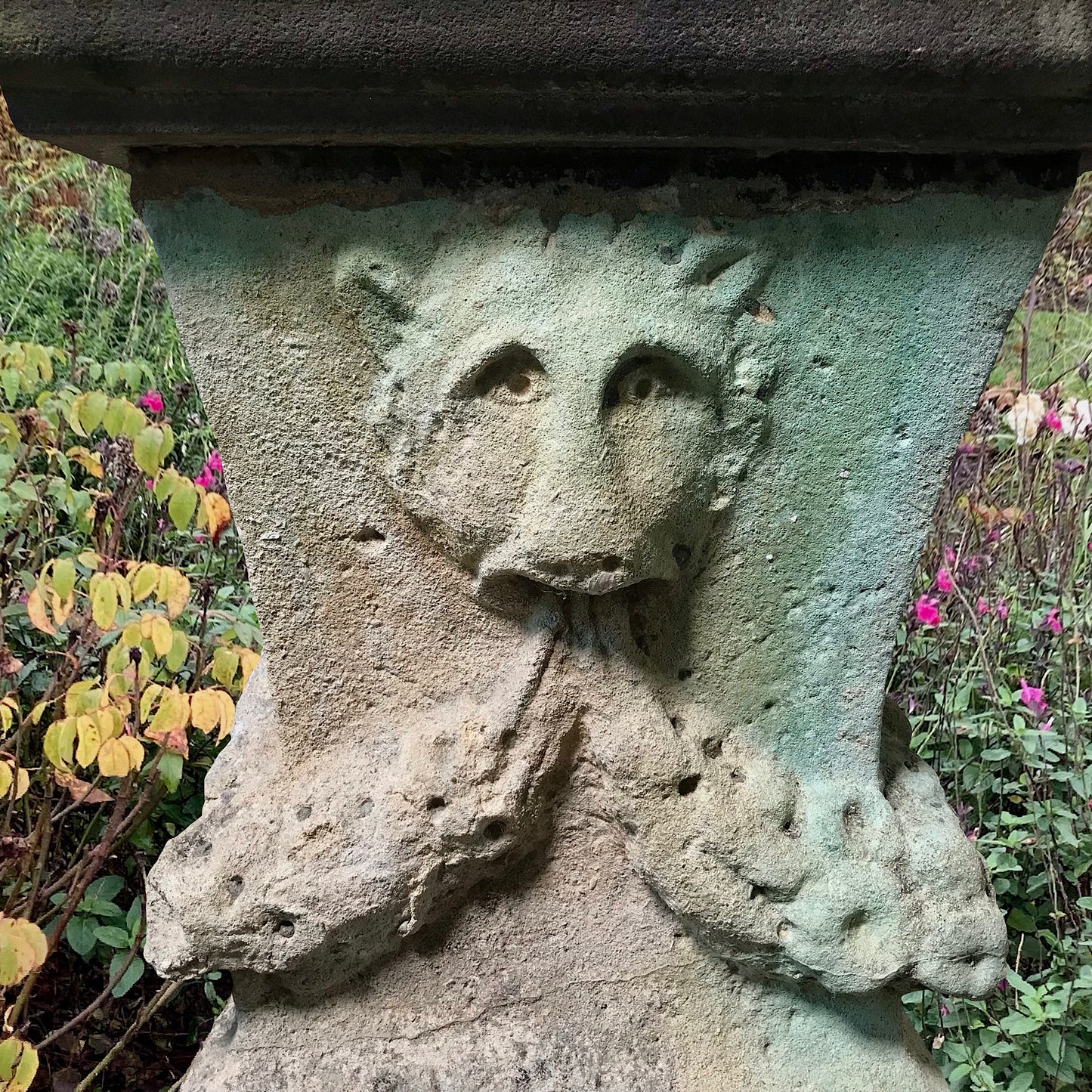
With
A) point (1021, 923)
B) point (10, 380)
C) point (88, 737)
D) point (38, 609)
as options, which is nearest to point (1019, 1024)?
point (1021, 923)

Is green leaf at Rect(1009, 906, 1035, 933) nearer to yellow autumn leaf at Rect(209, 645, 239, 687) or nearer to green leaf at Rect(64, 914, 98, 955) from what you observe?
yellow autumn leaf at Rect(209, 645, 239, 687)

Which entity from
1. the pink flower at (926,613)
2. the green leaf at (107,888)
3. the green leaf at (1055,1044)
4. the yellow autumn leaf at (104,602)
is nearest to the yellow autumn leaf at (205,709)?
the yellow autumn leaf at (104,602)

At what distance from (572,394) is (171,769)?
884 millimetres

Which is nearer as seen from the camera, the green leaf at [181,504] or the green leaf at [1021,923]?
the green leaf at [181,504]

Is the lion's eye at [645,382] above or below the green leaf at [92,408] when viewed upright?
above

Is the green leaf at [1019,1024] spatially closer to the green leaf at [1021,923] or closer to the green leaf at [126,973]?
the green leaf at [1021,923]

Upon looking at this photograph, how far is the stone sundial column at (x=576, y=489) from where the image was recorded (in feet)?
1.84

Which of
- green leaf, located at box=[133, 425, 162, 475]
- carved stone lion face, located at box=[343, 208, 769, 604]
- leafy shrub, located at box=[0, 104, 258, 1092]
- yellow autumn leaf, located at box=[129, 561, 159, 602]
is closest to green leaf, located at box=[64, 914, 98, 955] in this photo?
leafy shrub, located at box=[0, 104, 258, 1092]

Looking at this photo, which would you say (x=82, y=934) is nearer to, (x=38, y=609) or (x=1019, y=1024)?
(x=38, y=609)

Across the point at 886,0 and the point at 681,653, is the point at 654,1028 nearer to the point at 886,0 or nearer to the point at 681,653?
the point at 681,653

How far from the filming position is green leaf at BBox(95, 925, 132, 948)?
1441 millimetres

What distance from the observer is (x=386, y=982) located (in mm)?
867

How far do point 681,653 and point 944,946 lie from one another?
293 mm

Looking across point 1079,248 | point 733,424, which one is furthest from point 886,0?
point 1079,248
